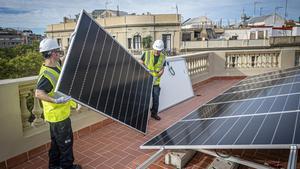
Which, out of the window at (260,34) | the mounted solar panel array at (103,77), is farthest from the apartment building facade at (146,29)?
the mounted solar panel array at (103,77)

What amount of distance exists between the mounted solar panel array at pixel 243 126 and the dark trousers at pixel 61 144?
112cm

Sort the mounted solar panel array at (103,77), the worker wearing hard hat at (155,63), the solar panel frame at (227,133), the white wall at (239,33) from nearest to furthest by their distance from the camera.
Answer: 1. the solar panel frame at (227,133)
2. the mounted solar panel array at (103,77)
3. the worker wearing hard hat at (155,63)
4. the white wall at (239,33)

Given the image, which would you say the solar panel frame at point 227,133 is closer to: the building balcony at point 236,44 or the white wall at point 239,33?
the building balcony at point 236,44

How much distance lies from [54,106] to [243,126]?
2415 mm

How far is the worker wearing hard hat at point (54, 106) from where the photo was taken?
3.04 meters

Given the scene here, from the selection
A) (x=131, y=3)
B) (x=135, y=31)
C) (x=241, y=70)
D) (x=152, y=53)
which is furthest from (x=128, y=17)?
(x=152, y=53)

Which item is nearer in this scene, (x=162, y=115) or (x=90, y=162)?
(x=90, y=162)

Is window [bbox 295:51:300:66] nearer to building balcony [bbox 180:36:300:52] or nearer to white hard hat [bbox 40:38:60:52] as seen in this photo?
white hard hat [bbox 40:38:60:52]

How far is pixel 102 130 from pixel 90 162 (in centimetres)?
147

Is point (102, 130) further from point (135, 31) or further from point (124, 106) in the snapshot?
point (135, 31)

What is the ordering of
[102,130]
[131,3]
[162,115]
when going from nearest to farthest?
[102,130]
[162,115]
[131,3]

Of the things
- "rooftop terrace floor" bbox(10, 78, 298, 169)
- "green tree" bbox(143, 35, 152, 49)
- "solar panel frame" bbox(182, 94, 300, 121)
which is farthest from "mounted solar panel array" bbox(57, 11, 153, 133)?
"green tree" bbox(143, 35, 152, 49)

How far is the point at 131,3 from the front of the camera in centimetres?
8556

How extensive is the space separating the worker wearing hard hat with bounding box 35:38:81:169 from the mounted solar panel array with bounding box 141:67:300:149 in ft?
3.80
